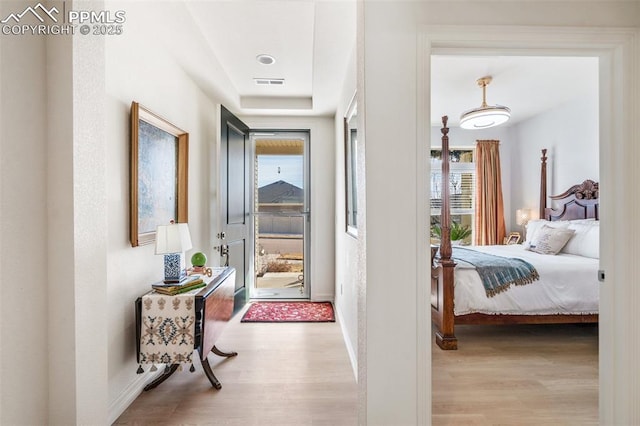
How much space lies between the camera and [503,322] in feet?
9.21

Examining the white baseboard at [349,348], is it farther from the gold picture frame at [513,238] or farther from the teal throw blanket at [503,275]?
the gold picture frame at [513,238]

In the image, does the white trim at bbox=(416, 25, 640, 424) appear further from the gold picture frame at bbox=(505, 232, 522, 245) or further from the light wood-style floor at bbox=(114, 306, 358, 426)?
the gold picture frame at bbox=(505, 232, 522, 245)

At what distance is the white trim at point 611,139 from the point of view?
55.9 inches

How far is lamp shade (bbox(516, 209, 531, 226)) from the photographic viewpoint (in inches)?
187

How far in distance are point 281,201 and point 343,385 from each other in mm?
2627

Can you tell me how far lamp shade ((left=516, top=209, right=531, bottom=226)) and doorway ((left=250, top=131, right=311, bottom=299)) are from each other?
331 cm

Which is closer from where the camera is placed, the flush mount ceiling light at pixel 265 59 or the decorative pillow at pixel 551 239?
the flush mount ceiling light at pixel 265 59

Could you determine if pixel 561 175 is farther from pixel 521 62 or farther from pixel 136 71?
pixel 136 71

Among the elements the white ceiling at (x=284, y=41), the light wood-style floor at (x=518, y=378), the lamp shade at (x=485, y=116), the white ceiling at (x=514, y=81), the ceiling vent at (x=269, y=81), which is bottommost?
the light wood-style floor at (x=518, y=378)

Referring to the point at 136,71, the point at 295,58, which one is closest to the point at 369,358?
the point at 136,71

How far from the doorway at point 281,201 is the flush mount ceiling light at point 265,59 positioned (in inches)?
55.3

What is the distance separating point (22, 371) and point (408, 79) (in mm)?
1875

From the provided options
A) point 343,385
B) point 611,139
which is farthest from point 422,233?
point 343,385

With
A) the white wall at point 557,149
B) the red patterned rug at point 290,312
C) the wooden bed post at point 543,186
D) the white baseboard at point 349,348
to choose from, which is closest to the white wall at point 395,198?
the white baseboard at point 349,348
